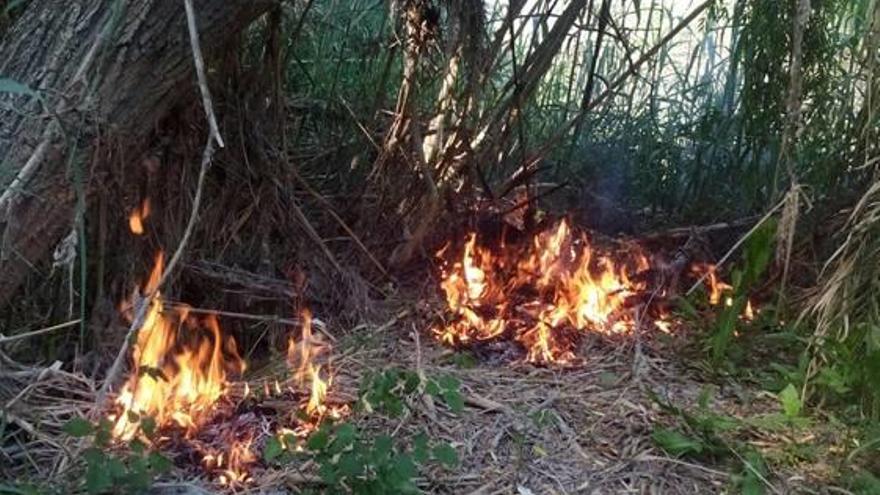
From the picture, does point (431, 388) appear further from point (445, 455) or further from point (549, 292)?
point (549, 292)

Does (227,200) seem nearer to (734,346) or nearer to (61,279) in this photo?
(61,279)

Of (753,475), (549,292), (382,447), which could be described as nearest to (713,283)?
(549,292)

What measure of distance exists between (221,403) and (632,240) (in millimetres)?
1479

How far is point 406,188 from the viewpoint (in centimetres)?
291

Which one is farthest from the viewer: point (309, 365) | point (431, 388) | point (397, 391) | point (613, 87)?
point (613, 87)

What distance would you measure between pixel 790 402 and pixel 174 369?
4.63 feet

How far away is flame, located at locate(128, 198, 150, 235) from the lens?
2.30m

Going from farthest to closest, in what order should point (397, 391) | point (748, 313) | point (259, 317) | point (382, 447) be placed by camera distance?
point (748, 313) → point (259, 317) → point (397, 391) → point (382, 447)

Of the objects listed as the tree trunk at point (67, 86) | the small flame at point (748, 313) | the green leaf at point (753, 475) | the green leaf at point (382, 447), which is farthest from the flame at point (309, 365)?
the small flame at point (748, 313)

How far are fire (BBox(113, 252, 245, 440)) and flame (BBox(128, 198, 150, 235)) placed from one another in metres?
0.10

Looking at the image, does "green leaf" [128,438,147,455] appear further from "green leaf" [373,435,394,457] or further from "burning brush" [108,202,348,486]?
"green leaf" [373,435,394,457]

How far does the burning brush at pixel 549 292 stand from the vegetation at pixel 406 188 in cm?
8

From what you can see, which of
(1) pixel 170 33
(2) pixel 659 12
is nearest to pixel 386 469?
(1) pixel 170 33

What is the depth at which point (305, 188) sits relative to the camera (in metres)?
2.84
